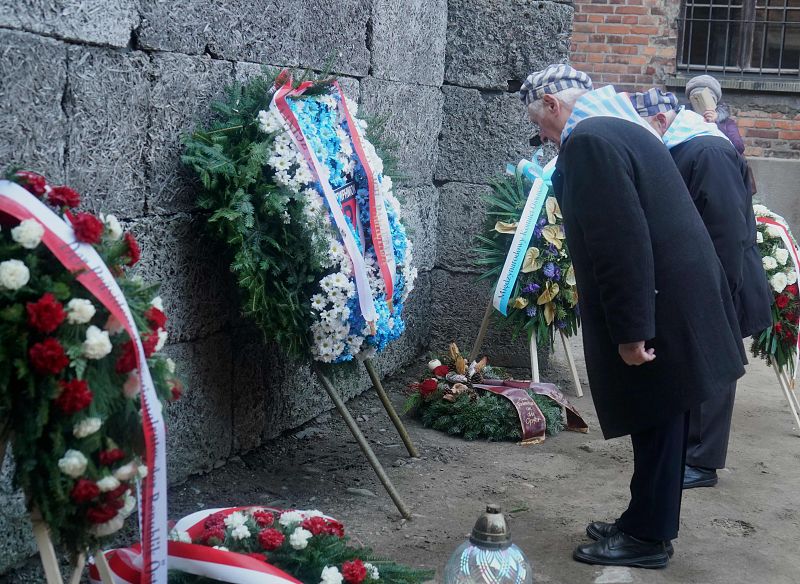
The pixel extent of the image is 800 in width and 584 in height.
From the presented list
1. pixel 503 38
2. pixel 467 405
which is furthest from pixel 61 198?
pixel 503 38

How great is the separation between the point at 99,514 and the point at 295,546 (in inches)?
34.6

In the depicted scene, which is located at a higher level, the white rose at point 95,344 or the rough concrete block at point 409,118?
the rough concrete block at point 409,118

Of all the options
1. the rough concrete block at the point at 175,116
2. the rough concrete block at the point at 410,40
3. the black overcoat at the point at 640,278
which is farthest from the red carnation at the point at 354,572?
the rough concrete block at the point at 410,40

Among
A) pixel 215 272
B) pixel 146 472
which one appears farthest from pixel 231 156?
pixel 146 472

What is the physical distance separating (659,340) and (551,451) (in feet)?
6.22

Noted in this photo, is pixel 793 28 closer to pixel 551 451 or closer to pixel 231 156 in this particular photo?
pixel 551 451

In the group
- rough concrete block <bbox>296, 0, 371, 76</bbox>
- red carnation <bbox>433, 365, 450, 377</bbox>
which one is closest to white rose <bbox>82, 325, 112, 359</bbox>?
rough concrete block <bbox>296, 0, 371, 76</bbox>

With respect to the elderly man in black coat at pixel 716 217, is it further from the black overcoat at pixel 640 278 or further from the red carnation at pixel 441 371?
the red carnation at pixel 441 371

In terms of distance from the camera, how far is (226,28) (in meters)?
4.21

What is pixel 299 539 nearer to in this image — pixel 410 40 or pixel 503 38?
pixel 410 40

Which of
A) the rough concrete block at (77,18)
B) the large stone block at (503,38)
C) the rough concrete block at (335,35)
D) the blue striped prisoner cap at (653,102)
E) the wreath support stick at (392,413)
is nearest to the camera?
the rough concrete block at (77,18)

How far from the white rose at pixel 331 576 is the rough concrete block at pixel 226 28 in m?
1.99

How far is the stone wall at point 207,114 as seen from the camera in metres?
3.27

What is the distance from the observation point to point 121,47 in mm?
3598
